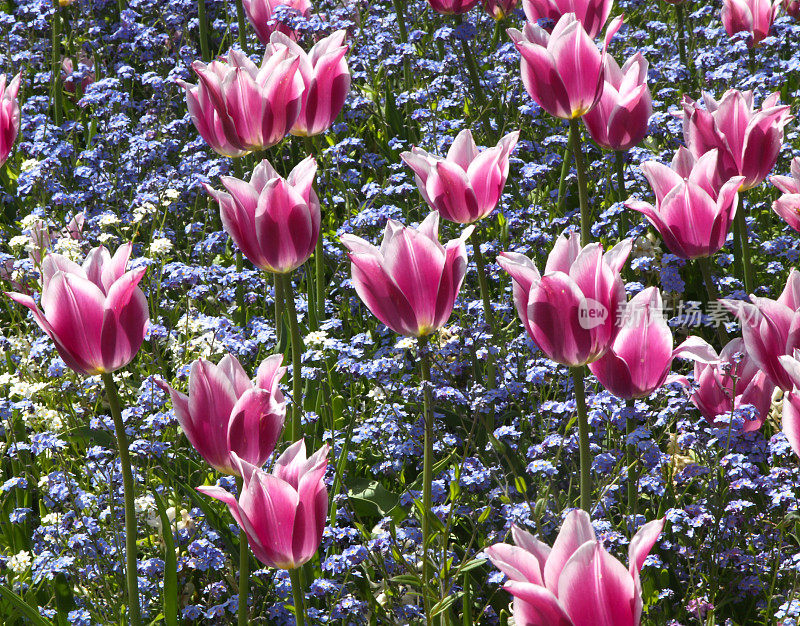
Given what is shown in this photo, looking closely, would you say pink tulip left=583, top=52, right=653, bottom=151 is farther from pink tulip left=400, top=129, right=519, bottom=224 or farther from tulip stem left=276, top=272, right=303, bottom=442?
tulip stem left=276, top=272, right=303, bottom=442

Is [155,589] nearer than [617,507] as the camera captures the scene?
Yes

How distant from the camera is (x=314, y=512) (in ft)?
5.75

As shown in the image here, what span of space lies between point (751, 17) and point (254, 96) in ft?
8.45

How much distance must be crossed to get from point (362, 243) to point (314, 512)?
2.11ft

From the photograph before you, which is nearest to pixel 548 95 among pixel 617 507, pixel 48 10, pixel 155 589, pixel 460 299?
pixel 460 299

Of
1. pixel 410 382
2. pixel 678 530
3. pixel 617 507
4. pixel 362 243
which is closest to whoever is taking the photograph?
pixel 362 243

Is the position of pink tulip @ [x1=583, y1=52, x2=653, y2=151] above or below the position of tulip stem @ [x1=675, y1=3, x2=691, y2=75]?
below

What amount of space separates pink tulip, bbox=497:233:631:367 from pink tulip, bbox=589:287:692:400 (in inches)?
5.9

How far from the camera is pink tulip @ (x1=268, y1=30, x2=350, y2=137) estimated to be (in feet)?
9.87

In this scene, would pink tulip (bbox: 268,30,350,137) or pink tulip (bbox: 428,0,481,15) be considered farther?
pink tulip (bbox: 428,0,481,15)

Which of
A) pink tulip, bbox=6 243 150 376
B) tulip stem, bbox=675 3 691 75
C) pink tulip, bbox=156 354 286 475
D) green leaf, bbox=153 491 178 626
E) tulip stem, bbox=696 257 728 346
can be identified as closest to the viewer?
pink tulip, bbox=156 354 286 475

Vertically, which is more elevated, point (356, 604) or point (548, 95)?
point (548, 95)

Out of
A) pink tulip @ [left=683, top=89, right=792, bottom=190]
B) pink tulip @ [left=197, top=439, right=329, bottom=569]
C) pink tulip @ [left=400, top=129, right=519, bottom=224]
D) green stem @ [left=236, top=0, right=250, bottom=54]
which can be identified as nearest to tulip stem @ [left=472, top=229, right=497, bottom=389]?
pink tulip @ [left=400, top=129, right=519, bottom=224]

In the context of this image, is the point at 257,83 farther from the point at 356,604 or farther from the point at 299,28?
the point at 356,604
